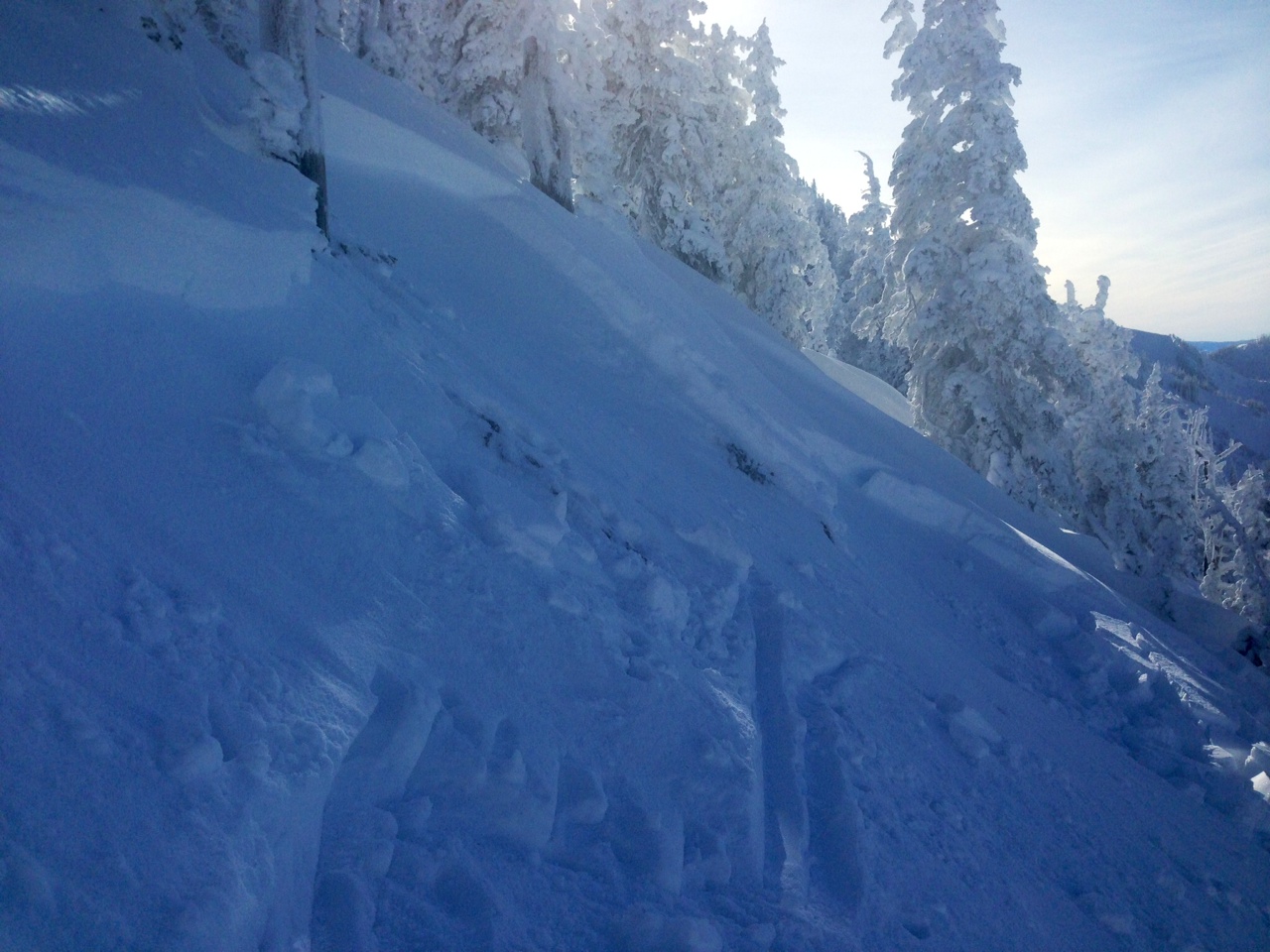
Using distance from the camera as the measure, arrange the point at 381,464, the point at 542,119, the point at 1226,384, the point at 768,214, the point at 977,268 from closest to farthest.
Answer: the point at 381,464 → the point at 542,119 → the point at 977,268 → the point at 768,214 → the point at 1226,384

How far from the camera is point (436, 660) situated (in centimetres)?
439

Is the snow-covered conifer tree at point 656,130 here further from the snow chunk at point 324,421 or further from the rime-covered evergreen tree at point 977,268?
the snow chunk at point 324,421

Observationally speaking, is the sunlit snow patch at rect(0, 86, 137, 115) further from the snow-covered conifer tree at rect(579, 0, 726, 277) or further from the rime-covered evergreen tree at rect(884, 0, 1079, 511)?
the rime-covered evergreen tree at rect(884, 0, 1079, 511)

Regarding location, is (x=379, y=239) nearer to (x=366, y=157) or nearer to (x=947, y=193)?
(x=366, y=157)

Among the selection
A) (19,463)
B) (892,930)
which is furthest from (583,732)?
(19,463)

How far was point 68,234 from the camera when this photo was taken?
460cm

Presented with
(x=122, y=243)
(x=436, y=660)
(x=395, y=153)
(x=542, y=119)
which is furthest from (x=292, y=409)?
(x=542, y=119)

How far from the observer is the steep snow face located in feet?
9.95

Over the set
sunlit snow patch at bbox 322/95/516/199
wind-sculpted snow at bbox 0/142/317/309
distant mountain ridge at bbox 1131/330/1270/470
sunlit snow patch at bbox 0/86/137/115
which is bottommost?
wind-sculpted snow at bbox 0/142/317/309

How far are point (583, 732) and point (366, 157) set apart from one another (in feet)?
34.8

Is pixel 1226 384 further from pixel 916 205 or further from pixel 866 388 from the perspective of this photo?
pixel 916 205

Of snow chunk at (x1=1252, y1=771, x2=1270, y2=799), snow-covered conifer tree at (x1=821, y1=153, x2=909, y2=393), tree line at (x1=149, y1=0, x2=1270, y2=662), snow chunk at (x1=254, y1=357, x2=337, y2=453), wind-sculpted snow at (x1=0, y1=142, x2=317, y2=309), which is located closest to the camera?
wind-sculpted snow at (x1=0, y1=142, x2=317, y2=309)

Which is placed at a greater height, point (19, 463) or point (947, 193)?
point (947, 193)

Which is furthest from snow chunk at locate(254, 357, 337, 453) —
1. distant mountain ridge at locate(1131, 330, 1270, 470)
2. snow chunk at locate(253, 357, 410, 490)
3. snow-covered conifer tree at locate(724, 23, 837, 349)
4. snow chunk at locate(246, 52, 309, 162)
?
distant mountain ridge at locate(1131, 330, 1270, 470)
